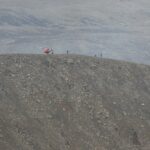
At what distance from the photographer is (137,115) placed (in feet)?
189

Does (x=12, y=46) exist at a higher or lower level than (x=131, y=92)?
lower

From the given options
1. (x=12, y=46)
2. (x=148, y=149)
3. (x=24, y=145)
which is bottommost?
(x=12, y=46)

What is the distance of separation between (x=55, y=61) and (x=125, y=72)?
879 cm

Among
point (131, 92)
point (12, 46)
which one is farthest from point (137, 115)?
point (12, 46)

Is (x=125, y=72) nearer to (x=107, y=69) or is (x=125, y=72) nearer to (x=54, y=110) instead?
(x=107, y=69)

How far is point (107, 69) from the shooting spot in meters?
61.2

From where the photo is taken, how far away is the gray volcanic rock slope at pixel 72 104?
47.8 meters

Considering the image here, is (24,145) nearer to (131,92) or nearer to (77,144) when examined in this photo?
(77,144)

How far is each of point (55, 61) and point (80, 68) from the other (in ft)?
9.57

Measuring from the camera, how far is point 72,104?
54125 millimetres

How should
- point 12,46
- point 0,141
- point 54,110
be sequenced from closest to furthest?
point 0,141 → point 54,110 → point 12,46

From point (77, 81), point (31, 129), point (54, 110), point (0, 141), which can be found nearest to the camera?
point (0, 141)

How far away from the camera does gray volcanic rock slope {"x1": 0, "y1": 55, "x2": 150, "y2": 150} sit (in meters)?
47.8

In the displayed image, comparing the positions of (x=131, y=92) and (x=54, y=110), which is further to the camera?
(x=131, y=92)
